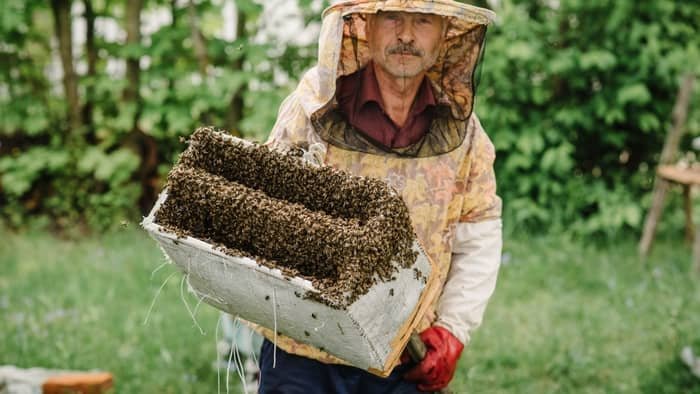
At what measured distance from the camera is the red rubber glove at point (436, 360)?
7.20ft

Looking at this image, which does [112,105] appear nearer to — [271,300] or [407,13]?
[407,13]

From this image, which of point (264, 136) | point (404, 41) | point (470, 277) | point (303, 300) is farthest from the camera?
point (264, 136)

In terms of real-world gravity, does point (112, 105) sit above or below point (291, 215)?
below

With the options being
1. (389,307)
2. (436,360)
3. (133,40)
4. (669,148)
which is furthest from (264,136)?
(389,307)

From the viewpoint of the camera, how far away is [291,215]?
173 centimetres

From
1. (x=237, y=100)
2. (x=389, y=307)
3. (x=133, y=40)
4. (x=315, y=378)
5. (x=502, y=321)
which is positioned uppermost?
(x=389, y=307)

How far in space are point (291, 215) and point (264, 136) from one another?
4925mm

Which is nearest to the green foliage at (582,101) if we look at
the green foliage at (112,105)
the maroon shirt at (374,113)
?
the green foliage at (112,105)

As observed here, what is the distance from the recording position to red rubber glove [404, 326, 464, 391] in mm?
2193

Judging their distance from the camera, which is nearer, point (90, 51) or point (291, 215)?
point (291, 215)

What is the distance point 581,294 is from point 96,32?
5.17 metres

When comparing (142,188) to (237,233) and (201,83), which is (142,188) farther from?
(237,233)

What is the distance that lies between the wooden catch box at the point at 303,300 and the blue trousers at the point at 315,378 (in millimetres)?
269

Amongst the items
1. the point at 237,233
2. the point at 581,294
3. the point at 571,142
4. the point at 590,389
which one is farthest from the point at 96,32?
the point at 237,233
